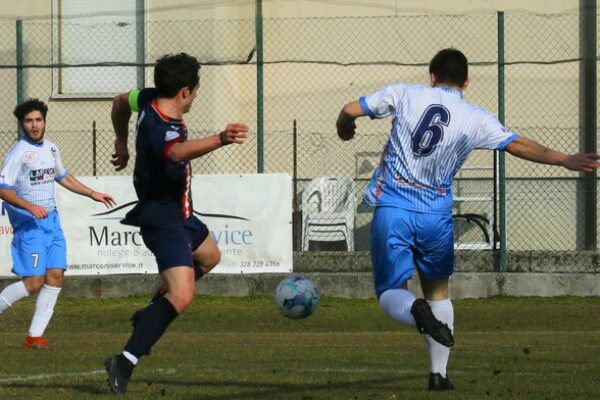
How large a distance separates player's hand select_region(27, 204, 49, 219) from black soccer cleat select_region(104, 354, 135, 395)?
4.18 m

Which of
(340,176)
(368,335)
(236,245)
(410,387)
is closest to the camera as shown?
(410,387)

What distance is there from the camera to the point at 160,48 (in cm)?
2030

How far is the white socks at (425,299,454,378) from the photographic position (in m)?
8.24

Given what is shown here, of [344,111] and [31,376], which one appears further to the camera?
[31,376]

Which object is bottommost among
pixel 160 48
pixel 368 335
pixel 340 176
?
pixel 368 335

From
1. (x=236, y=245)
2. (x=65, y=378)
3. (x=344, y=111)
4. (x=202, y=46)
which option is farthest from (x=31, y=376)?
(x=202, y=46)

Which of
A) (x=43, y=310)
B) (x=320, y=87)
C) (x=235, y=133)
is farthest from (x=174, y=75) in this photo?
(x=320, y=87)

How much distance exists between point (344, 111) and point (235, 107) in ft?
43.2

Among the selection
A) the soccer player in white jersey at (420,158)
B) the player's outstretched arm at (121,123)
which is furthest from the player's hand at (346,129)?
the player's outstretched arm at (121,123)

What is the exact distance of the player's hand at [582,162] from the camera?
758 cm

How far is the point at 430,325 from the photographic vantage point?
7070 mm

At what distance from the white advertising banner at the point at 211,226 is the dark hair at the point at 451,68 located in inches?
371

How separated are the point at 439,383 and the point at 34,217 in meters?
5.10

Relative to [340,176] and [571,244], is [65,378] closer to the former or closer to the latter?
[340,176]
